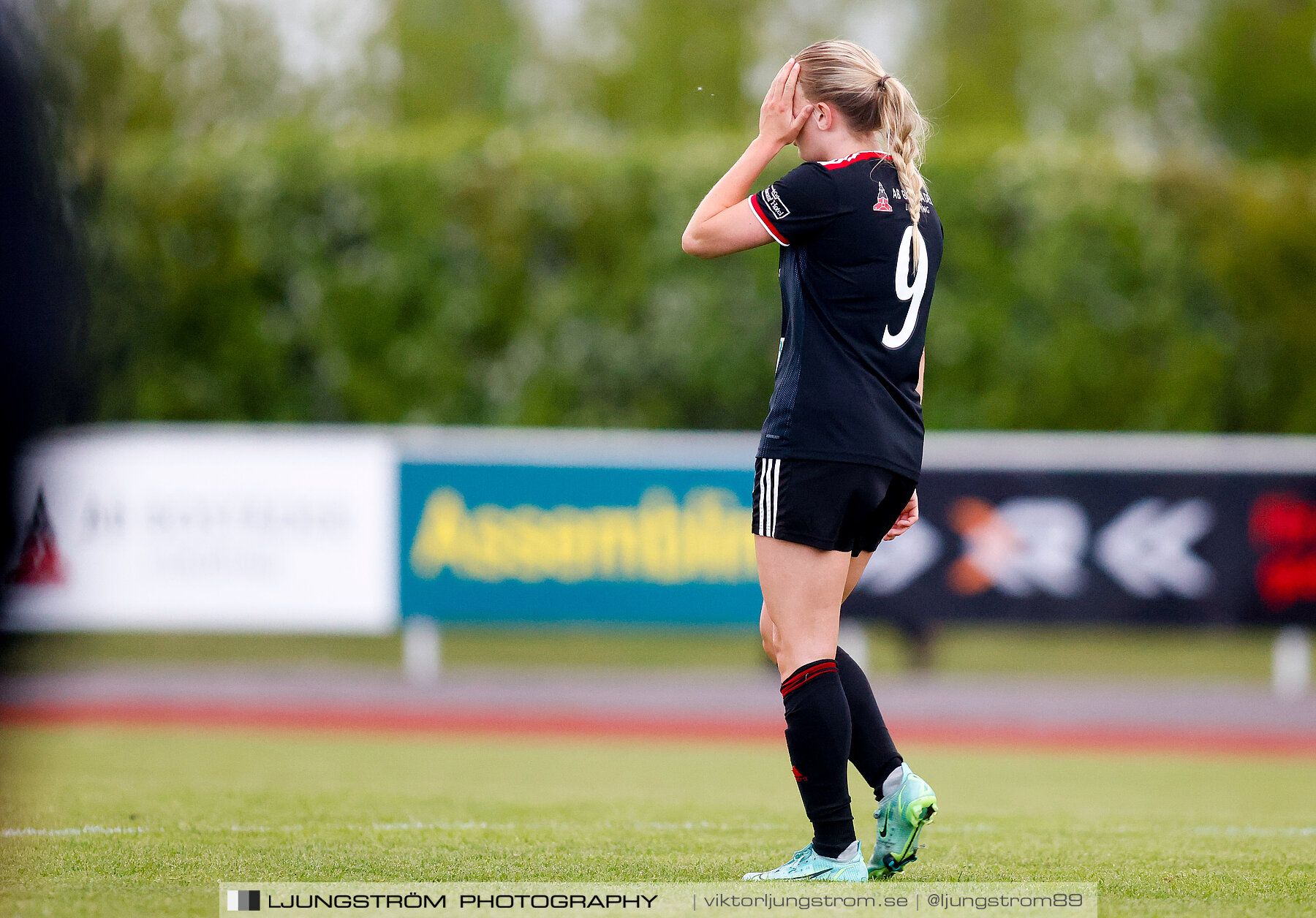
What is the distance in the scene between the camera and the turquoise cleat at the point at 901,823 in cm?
357

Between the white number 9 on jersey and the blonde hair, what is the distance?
25 mm

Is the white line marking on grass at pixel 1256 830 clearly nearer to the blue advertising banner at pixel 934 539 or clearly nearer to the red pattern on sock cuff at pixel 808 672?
the red pattern on sock cuff at pixel 808 672

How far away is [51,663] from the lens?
12.9 metres

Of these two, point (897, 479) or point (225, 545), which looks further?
point (225, 545)

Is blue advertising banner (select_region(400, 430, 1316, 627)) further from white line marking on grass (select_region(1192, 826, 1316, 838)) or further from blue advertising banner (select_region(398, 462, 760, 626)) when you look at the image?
white line marking on grass (select_region(1192, 826, 1316, 838))

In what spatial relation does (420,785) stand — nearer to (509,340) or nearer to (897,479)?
(897,479)

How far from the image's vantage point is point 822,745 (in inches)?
139

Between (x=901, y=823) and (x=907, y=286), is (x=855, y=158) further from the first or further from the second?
(x=901, y=823)

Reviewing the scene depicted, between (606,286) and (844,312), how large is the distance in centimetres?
1272

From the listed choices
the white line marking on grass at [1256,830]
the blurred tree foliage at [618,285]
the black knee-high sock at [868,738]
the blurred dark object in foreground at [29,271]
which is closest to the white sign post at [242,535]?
the blurred tree foliage at [618,285]

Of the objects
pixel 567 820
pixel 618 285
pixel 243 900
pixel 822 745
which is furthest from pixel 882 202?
pixel 618 285

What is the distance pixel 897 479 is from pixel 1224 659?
1240 cm

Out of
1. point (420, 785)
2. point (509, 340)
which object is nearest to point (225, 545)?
point (509, 340)

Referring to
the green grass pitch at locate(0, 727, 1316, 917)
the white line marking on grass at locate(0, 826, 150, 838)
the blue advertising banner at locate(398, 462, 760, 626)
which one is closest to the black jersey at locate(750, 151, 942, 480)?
the green grass pitch at locate(0, 727, 1316, 917)
